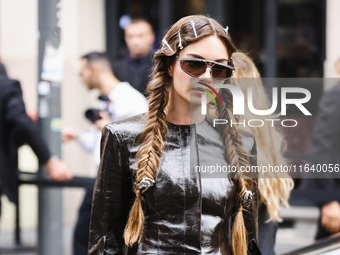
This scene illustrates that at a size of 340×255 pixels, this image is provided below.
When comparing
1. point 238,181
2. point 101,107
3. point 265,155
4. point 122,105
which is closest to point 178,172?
point 238,181

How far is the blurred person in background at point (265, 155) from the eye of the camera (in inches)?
121

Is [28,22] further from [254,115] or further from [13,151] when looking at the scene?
[254,115]

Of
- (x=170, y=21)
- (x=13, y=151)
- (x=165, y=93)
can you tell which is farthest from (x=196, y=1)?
(x=165, y=93)

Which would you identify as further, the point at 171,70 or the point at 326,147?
the point at 326,147

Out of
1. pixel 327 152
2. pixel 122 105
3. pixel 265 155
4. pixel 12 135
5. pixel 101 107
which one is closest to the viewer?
pixel 265 155

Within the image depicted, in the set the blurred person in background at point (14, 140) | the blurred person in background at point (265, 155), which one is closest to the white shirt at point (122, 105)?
the blurred person in background at point (14, 140)

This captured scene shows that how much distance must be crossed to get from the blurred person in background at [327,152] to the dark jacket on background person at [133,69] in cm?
172

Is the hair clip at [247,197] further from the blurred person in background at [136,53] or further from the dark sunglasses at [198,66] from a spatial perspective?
the blurred person in background at [136,53]

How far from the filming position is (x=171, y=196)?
236cm

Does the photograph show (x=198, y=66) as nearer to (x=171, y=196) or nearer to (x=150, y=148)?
(x=150, y=148)

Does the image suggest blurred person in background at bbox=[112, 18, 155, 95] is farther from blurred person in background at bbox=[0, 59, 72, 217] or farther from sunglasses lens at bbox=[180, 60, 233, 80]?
sunglasses lens at bbox=[180, 60, 233, 80]

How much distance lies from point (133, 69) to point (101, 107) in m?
1.14

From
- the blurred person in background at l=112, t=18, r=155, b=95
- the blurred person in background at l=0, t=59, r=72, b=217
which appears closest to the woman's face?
the blurred person in background at l=0, t=59, r=72, b=217

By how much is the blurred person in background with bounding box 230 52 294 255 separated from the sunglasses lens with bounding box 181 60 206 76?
0.64 meters
